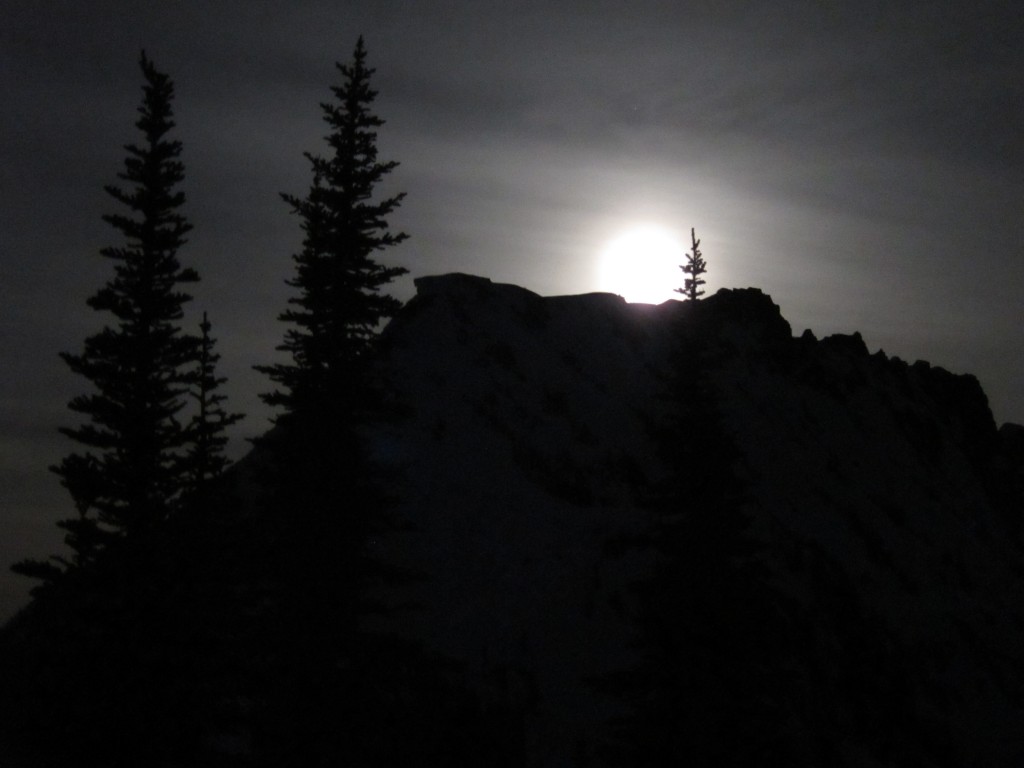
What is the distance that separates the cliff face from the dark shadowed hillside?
19 centimetres

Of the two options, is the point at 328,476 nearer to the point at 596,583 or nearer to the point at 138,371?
the point at 138,371

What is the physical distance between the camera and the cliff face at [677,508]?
42.5 meters

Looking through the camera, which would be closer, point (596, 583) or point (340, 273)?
point (340, 273)

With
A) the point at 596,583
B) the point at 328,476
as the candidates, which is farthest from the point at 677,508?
the point at 596,583

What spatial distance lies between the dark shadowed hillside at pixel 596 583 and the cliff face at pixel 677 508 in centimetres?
19

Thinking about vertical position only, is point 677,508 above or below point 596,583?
above

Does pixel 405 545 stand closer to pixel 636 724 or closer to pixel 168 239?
pixel 636 724

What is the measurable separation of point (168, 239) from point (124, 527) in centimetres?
678

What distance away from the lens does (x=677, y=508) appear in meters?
29.3

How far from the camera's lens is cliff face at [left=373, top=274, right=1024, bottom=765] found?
4247cm

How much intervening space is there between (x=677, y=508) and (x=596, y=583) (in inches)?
763

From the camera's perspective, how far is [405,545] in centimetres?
4412

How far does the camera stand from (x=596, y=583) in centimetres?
4778

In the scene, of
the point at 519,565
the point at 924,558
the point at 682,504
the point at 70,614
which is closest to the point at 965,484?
the point at 924,558
